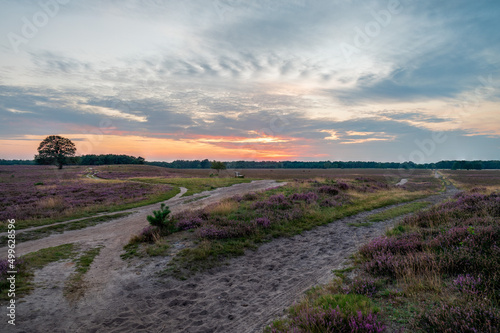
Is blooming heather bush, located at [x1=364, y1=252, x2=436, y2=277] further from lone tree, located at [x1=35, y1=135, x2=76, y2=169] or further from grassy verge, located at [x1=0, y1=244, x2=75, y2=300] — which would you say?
lone tree, located at [x1=35, y1=135, x2=76, y2=169]

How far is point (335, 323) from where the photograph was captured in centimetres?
463

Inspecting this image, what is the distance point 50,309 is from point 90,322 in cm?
151

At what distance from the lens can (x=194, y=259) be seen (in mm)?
10180

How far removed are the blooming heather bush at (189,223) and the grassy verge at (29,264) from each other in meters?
5.31

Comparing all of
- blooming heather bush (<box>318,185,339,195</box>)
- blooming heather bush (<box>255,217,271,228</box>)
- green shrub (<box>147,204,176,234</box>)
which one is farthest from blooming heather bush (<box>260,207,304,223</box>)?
blooming heather bush (<box>318,185,339,195</box>)

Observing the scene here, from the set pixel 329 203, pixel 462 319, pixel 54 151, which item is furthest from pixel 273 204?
pixel 54 151

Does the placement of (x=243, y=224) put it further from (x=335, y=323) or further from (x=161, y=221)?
(x=335, y=323)

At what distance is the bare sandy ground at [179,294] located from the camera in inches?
248

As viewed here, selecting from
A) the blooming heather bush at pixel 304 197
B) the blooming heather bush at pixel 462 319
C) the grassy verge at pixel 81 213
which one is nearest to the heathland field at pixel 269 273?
the blooming heather bush at pixel 462 319

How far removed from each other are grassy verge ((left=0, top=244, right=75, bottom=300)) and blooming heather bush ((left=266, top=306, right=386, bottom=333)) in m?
8.35

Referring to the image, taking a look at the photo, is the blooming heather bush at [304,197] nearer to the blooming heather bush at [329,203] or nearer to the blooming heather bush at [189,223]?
the blooming heather bush at [329,203]

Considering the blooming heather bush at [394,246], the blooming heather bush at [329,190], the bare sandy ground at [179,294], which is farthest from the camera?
the blooming heather bush at [329,190]

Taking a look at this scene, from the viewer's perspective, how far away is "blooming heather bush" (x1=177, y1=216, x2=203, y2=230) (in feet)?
47.1

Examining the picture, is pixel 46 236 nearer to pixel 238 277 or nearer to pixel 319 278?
pixel 238 277
